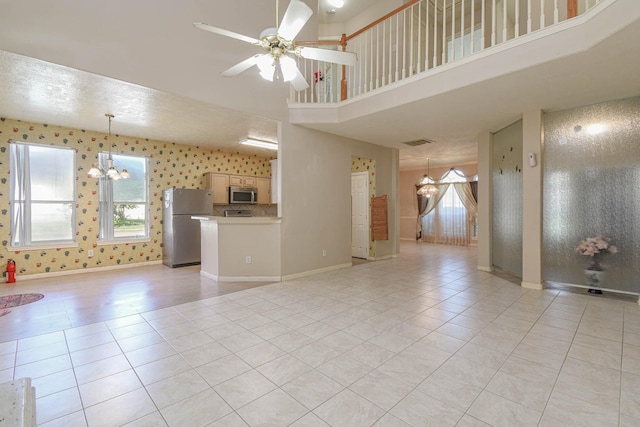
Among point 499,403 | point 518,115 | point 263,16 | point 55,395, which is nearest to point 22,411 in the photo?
point 55,395

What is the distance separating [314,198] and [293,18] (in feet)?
11.4

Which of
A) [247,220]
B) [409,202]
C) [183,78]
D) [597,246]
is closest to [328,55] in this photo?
[183,78]

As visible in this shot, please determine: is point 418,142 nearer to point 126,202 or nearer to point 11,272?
point 126,202

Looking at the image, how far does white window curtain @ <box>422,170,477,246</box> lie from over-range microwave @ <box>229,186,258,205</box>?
20.8 ft

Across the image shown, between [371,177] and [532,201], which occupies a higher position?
[371,177]

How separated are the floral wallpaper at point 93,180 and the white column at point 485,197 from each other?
5.89 m

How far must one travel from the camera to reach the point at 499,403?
Answer: 5.82 feet

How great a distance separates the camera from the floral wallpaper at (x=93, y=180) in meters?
4.81

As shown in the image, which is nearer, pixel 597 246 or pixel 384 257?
pixel 597 246

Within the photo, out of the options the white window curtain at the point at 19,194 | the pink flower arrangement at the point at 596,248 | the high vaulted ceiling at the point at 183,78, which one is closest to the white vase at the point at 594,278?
the pink flower arrangement at the point at 596,248

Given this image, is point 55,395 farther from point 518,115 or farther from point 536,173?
point 518,115

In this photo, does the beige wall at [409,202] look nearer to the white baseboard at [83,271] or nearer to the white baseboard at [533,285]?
the white baseboard at [533,285]

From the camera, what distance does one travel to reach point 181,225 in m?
6.14

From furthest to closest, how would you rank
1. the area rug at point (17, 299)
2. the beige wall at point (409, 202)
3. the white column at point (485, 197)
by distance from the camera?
1. the beige wall at point (409, 202)
2. the white column at point (485, 197)
3. the area rug at point (17, 299)
